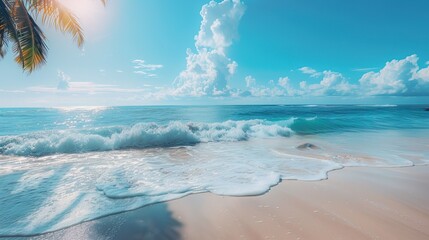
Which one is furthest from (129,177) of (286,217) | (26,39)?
(26,39)

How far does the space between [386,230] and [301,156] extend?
5.41 meters

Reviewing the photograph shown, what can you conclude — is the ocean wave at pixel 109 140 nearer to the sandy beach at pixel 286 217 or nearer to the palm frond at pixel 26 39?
the palm frond at pixel 26 39

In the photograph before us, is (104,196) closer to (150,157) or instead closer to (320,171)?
(150,157)

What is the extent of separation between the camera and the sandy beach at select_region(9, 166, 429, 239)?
3.37 meters

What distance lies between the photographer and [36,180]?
19.9 ft

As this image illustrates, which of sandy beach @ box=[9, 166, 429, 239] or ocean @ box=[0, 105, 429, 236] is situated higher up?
sandy beach @ box=[9, 166, 429, 239]

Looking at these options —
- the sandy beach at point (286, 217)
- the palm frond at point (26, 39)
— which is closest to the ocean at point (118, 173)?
the sandy beach at point (286, 217)

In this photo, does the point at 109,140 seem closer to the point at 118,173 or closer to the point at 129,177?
the point at 118,173

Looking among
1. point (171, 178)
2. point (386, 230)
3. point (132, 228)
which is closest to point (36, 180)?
point (171, 178)

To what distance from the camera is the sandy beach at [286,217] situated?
3.37 metres

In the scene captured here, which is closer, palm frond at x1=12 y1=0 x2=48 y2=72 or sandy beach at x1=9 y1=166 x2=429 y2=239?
sandy beach at x1=9 y1=166 x2=429 y2=239

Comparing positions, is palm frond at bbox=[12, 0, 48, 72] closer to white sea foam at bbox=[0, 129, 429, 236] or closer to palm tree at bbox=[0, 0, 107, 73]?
palm tree at bbox=[0, 0, 107, 73]

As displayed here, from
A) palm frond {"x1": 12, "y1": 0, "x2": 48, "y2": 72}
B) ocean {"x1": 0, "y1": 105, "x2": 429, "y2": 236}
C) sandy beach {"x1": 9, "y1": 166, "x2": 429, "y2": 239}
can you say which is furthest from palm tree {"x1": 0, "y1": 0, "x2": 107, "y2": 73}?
sandy beach {"x1": 9, "y1": 166, "x2": 429, "y2": 239}

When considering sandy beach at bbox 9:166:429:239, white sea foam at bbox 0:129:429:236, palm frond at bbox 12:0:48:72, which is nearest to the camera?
sandy beach at bbox 9:166:429:239
